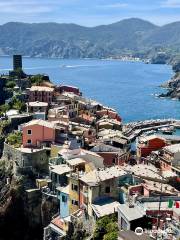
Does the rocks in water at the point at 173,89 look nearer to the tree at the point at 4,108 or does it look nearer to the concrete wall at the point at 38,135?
the tree at the point at 4,108

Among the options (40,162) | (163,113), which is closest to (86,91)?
(163,113)

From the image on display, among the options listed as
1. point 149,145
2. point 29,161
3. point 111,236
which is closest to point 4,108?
point 149,145

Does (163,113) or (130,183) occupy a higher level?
(130,183)

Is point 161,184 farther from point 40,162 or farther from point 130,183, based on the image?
point 40,162

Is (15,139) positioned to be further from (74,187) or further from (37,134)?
(74,187)

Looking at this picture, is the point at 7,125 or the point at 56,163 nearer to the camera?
the point at 56,163

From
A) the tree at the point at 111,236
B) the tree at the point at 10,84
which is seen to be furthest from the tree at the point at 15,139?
the tree at the point at 10,84
